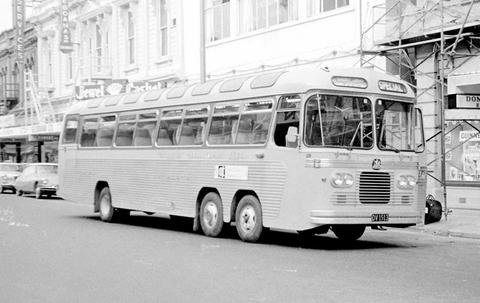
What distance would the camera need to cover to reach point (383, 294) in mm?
9008

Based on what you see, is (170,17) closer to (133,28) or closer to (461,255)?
(133,28)

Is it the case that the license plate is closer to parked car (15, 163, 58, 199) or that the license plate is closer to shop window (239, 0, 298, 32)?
shop window (239, 0, 298, 32)

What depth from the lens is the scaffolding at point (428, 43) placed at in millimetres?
20031

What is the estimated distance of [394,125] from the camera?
47.3ft

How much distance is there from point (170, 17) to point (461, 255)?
24.1 metres

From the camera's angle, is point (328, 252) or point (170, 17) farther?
point (170, 17)

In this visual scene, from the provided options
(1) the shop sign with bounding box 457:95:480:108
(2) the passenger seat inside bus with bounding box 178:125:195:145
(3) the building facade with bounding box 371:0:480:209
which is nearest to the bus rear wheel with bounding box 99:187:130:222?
(2) the passenger seat inside bus with bounding box 178:125:195:145

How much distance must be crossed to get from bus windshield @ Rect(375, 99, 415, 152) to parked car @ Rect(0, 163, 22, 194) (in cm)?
2825

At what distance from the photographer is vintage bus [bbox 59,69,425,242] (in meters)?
13.5

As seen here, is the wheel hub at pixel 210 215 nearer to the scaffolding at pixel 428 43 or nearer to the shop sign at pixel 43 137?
the scaffolding at pixel 428 43

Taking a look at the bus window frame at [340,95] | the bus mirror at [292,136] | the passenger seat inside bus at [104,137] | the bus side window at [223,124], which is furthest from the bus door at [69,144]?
the bus window frame at [340,95]

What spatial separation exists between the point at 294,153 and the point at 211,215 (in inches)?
112

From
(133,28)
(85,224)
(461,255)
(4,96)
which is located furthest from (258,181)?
(4,96)

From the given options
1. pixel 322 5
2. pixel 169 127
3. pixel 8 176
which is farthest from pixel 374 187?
pixel 8 176
